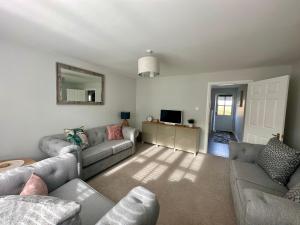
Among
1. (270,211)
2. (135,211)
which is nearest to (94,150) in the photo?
(135,211)

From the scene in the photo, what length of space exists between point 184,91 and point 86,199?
362cm

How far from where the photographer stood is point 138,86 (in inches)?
197

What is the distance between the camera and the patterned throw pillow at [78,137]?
256 centimetres

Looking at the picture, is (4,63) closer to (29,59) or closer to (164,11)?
(29,59)

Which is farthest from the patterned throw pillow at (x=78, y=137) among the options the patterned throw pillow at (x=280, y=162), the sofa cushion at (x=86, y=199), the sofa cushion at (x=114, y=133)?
the patterned throw pillow at (x=280, y=162)

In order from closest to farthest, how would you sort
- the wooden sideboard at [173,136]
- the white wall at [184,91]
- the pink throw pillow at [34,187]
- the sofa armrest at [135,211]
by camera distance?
the sofa armrest at [135,211] → the pink throw pillow at [34,187] → the white wall at [184,91] → the wooden sideboard at [173,136]

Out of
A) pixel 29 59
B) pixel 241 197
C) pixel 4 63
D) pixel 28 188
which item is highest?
pixel 29 59

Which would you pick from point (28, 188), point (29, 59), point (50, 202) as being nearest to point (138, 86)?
point (29, 59)

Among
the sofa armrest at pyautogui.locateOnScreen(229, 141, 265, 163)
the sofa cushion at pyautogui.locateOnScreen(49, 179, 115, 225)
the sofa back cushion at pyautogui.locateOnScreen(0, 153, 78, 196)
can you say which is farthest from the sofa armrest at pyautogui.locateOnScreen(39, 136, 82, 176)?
the sofa armrest at pyautogui.locateOnScreen(229, 141, 265, 163)

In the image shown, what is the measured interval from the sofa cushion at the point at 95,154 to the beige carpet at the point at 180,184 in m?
0.33

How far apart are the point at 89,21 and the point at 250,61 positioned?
300cm

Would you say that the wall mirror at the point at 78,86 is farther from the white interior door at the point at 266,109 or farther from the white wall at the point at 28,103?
the white interior door at the point at 266,109

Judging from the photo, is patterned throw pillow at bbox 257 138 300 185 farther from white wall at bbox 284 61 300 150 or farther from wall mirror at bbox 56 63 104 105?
wall mirror at bbox 56 63 104 105

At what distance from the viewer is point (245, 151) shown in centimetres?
224
